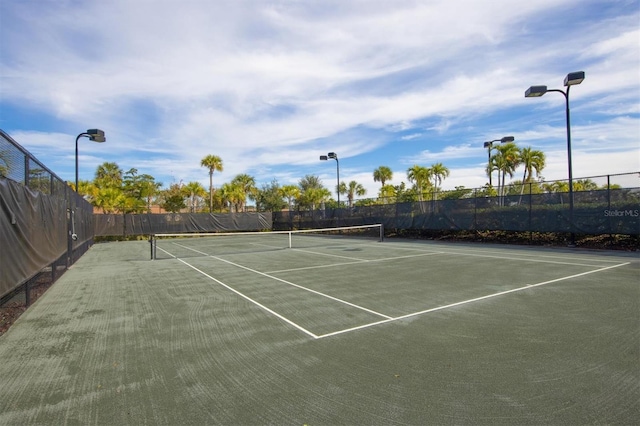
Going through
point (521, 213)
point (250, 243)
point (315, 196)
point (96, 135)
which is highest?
point (96, 135)

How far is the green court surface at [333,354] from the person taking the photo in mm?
2963

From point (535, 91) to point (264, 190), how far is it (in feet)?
149

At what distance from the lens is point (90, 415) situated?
2.94 metres

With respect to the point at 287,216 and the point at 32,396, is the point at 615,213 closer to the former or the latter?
the point at 32,396

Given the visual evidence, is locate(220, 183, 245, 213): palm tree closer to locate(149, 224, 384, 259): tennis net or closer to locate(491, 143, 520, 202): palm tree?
locate(149, 224, 384, 259): tennis net

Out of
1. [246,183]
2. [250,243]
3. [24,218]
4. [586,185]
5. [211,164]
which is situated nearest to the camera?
[24,218]

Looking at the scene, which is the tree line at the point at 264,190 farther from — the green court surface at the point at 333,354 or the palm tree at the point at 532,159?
the green court surface at the point at 333,354

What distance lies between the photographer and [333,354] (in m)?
4.13

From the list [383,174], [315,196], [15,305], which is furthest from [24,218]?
[383,174]

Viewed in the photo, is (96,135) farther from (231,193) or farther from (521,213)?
(231,193)

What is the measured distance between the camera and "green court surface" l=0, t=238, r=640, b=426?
9.72 feet

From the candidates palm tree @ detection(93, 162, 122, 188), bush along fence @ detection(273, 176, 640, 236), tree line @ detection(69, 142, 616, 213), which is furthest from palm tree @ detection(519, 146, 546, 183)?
palm tree @ detection(93, 162, 122, 188)

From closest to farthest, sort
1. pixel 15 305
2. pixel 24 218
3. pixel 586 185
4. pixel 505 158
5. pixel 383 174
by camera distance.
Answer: pixel 24 218, pixel 15 305, pixel 586 185, pixel 505 158, pixel 383 174

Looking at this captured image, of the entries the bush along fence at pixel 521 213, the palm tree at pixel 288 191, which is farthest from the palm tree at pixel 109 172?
the bush along fence at pixel 521 213
